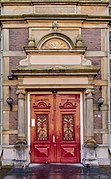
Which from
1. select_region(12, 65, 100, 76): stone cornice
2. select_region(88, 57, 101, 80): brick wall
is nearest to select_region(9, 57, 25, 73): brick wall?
select_region(12, 65, 100, 76): stone cornice

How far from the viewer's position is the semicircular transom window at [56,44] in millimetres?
13664

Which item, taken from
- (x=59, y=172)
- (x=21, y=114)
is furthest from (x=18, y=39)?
(x=59, y=172)

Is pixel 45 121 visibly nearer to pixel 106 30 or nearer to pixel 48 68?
pixel 48 68

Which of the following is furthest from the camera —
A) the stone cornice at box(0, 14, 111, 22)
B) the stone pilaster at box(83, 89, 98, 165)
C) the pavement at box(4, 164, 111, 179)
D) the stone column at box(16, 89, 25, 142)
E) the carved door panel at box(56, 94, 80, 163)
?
the stone cornice at box(0, 14, 111, 22)

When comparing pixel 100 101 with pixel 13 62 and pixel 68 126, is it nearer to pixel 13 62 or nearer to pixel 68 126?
pixel 68 126

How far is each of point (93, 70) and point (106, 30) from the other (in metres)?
1.80

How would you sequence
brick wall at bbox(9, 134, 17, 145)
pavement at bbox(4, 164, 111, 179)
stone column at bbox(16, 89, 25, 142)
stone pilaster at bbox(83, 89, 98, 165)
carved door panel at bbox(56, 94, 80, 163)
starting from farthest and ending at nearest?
carved door panel at bbox(56, 94, 80, 163), brick wall at bbox(9, 134, 17, 145), stone column at bbox(16, 89, 25, 142), stone pilaster at bbox(83, 89, 98, 165), pavement at bbox(4, 164, 111, 179)

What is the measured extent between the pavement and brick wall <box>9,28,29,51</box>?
428 cm

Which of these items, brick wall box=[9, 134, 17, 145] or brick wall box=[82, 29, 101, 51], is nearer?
brick wall box=[9, 134, 17, 145]

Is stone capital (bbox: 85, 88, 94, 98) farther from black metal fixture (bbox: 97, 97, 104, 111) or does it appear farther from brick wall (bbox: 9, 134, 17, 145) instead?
brick wall (bbox: 9, 134, 17, 145)

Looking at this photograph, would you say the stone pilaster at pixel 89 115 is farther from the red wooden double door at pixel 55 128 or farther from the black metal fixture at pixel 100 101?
the red wooden double door at pixel 55 128

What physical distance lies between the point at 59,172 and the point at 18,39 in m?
5.11

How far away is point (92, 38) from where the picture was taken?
13.9 metres

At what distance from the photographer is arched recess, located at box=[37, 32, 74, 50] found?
1365cm
